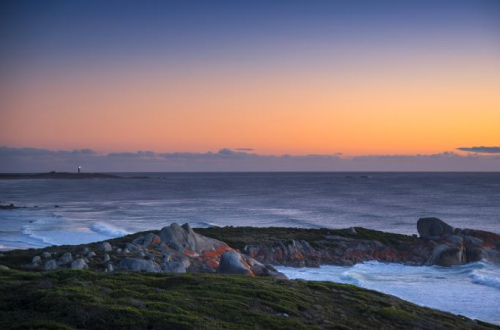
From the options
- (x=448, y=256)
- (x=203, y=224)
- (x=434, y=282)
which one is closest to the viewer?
(x=434, y=282)

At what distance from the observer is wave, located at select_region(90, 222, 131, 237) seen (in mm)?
60222

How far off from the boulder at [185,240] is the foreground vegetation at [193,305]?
45.1ft

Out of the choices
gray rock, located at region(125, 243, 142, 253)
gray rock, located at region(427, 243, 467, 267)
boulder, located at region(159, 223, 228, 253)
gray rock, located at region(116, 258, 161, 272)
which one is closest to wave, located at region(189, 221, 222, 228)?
boulder, located at region(159, 223, 228, 253)

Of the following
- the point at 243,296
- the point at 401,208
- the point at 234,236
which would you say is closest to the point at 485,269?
the point at 234,236

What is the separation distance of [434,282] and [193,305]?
23.5m

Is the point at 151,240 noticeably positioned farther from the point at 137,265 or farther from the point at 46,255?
the point at 46,255

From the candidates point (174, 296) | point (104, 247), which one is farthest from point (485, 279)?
point (104, 247)

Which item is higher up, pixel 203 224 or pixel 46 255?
pixel 46 255

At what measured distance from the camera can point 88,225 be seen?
6850 cm

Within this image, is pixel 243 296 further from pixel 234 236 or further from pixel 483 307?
pixel 234 236

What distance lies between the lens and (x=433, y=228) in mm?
50250

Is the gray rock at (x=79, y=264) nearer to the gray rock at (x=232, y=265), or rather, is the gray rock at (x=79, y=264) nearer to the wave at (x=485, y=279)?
the gray rock at (x=232, y=265)

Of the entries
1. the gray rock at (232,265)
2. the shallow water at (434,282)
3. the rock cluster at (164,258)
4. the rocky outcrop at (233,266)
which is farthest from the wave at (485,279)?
the gray rock at (232,265)

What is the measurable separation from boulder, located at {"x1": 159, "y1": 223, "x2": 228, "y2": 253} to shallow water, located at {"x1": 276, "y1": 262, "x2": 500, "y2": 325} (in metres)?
6.85
